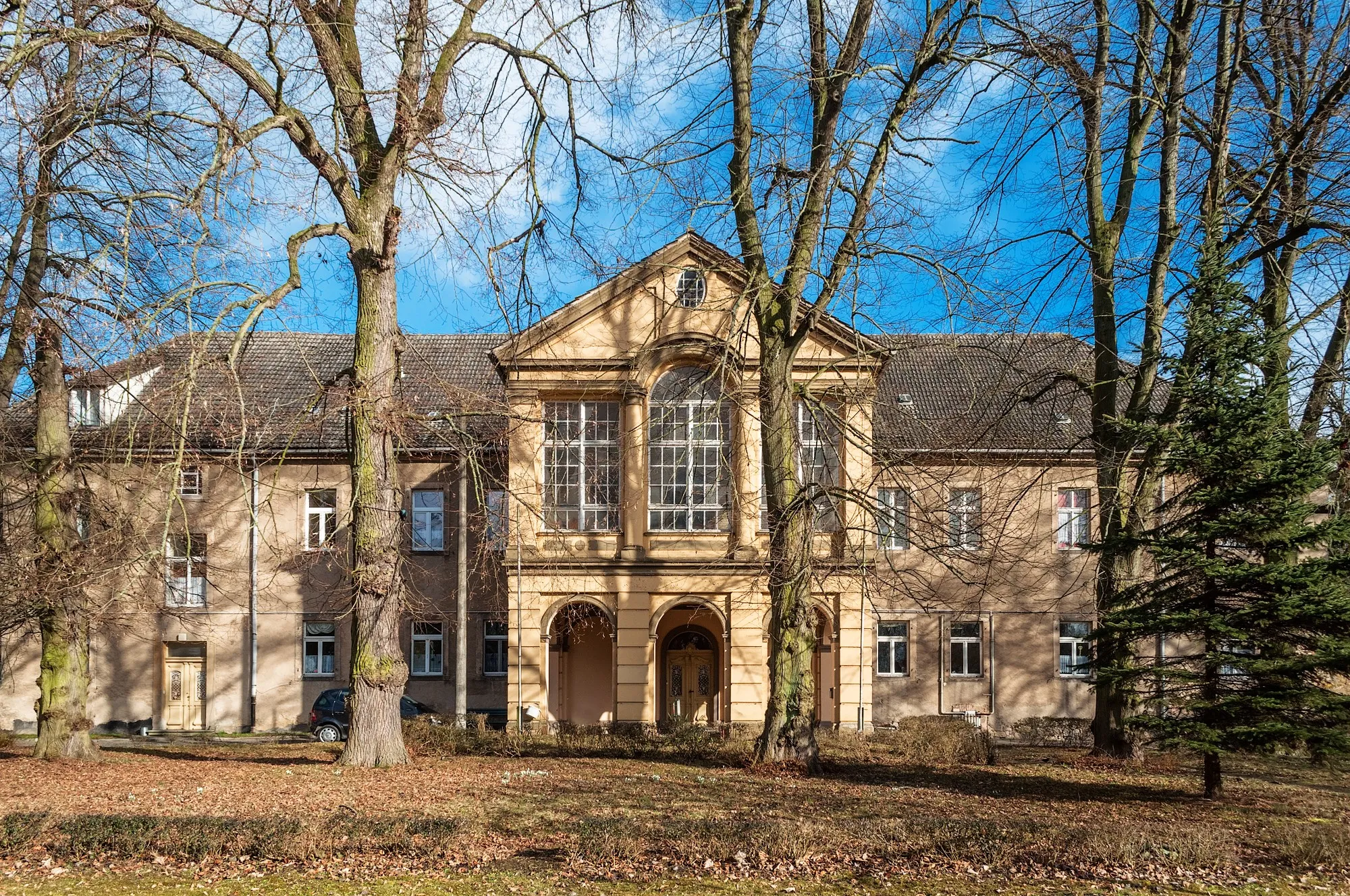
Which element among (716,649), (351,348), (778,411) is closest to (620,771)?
(778,411)

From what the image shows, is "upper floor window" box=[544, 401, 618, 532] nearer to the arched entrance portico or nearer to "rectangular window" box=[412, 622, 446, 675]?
the arched entrance portico

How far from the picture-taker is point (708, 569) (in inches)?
972

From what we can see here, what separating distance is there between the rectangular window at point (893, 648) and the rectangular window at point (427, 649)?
1187cm

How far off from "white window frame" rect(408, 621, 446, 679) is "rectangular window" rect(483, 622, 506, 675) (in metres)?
1.14

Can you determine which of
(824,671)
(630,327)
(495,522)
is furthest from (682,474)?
(824,671)

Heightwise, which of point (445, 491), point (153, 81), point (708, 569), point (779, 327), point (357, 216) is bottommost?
point (708, 569)

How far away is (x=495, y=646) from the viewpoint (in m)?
29.7

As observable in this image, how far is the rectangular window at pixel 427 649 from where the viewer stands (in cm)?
2973

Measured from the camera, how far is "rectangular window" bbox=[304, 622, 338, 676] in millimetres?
29531

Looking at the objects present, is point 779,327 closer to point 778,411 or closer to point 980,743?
point 778,411

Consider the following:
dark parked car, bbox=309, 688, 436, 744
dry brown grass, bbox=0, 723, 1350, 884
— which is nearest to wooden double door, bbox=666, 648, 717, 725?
dark parked car, bbox=309, 688, 436, 744

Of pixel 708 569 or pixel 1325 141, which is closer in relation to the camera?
pixel 1325 141

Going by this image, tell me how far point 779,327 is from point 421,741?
870cm

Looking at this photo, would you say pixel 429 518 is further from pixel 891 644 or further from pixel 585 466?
pixel 891 644
